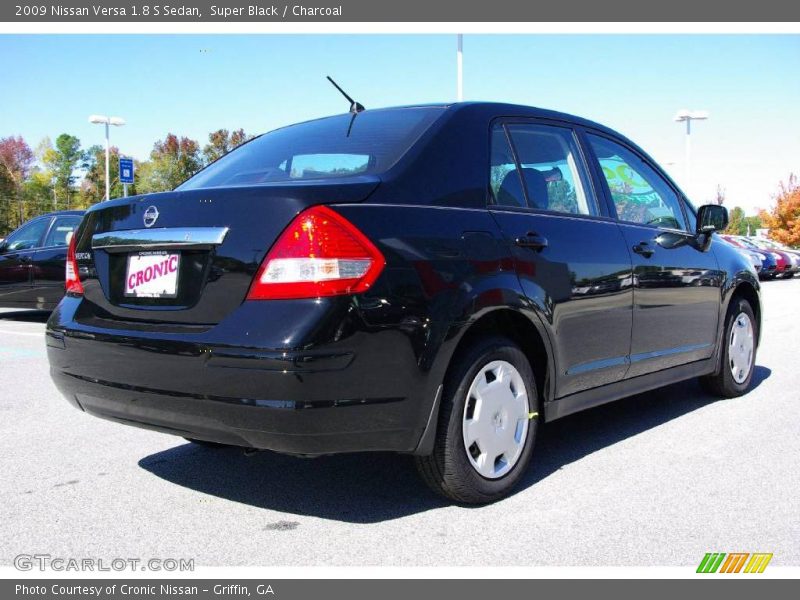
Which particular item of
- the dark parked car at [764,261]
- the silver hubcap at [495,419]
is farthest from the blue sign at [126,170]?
the dark parked car at [764,261]

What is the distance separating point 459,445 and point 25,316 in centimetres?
1207

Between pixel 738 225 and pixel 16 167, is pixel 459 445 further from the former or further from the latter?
pixel 738 225

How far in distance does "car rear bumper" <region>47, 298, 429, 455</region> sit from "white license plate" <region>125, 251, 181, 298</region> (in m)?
0.18

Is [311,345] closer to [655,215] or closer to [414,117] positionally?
[414,117]

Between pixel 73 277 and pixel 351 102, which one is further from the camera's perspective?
pixel 351 102

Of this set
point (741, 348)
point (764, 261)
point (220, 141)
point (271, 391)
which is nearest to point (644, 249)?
point (741, 348)

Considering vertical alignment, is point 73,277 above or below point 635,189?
below

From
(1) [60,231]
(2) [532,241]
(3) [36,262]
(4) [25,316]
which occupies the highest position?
(1) [60,231]

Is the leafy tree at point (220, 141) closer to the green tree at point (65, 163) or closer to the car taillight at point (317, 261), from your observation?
the green tree at point (65, 163)

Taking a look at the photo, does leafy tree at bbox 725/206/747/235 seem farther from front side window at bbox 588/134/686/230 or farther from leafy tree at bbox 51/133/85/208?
front side window at bbox 588/134/686/230

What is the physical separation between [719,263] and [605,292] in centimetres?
169

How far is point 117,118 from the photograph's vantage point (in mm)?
26875

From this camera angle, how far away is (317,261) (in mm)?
2717

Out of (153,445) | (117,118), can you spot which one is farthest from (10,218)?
(153,445)
